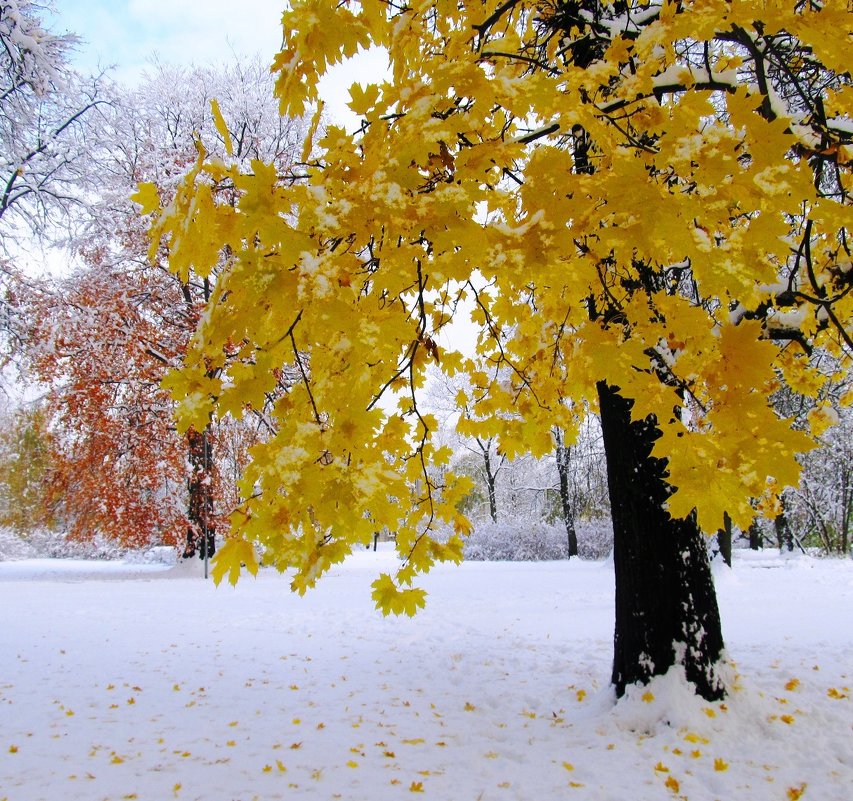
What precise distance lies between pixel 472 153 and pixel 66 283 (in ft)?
44.1

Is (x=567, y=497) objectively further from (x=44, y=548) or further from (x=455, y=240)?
(x=44, y=548)

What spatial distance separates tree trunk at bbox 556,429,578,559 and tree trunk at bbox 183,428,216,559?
35.6 ft

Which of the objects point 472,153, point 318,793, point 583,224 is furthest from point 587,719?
point 472,153

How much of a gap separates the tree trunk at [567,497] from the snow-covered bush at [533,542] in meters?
0.45

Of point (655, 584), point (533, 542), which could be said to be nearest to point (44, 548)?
point (533, 542)

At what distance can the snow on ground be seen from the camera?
3.00 meters

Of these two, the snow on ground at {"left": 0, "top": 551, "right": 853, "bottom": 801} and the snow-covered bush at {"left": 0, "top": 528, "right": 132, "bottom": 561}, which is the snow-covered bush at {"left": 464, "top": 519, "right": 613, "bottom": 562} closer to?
the snow on ground at {"left": 0, "top": 551, "right": 853, "bottom": 801}

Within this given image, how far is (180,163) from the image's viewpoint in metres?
12.8

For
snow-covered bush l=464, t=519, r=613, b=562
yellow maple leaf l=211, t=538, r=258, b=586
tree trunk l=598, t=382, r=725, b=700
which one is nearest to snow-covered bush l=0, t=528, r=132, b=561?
snow-covered bush l=464, t=519, r=613, b=562

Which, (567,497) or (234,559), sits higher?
(234,559)

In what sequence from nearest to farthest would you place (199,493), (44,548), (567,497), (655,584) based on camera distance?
(655,584), (199,493), (567,497), (44,548)

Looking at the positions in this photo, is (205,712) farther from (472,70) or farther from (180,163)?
(180,163)

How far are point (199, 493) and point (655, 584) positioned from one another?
11964mm

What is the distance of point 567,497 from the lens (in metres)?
20.0
